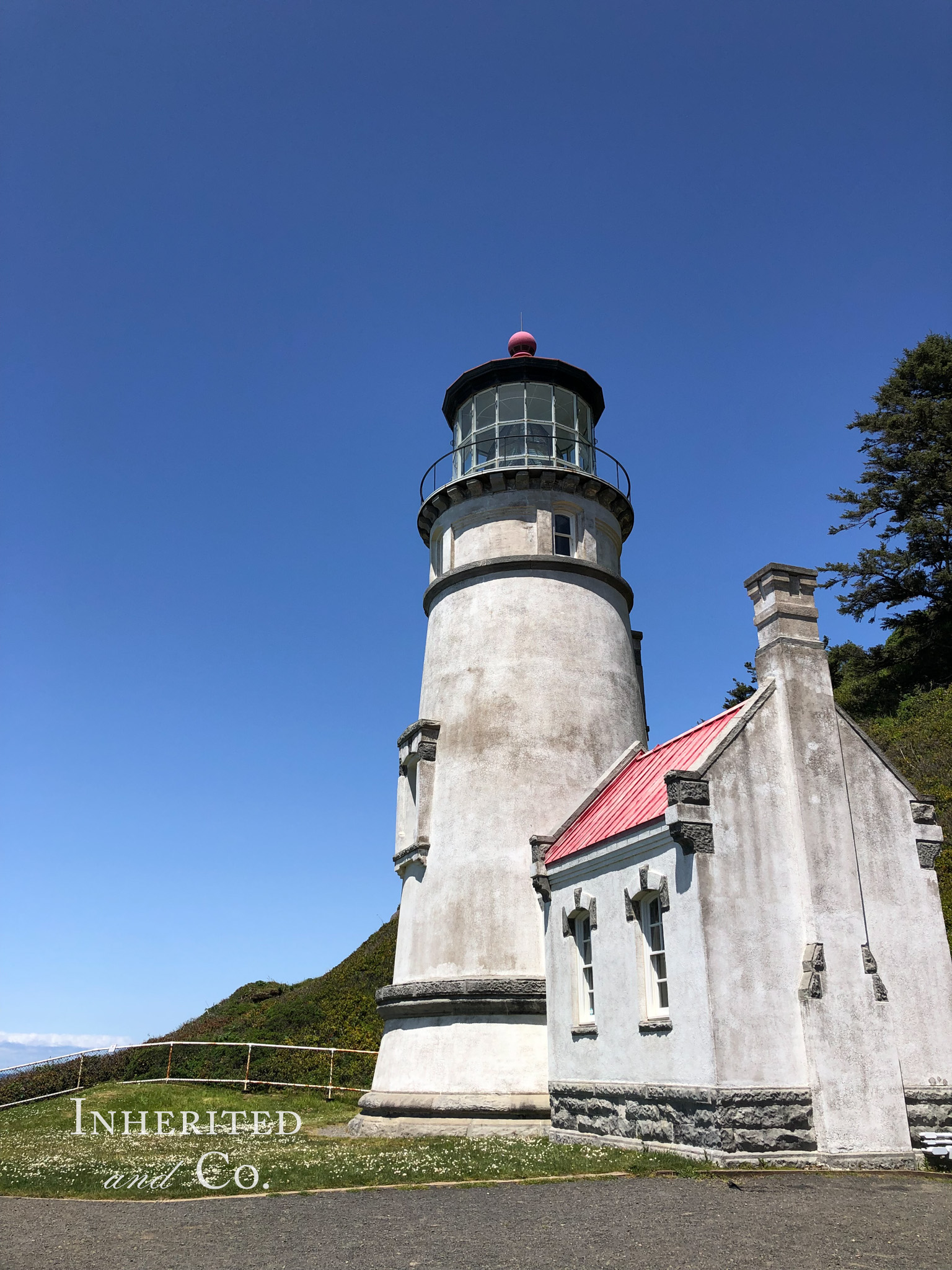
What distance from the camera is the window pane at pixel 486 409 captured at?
2305cm

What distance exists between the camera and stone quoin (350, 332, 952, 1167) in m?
12.3

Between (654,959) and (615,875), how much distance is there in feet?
4.81

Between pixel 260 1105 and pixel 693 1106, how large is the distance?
1400 cm

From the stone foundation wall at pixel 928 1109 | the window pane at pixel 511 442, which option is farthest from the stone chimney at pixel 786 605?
the window pane at pixel 511 442

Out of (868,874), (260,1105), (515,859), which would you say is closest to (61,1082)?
(260,1105)

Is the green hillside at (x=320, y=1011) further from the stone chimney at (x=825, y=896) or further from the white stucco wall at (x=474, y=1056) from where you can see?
the stone chimney at (x=825, y=896)

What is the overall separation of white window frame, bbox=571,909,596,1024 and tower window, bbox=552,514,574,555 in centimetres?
875

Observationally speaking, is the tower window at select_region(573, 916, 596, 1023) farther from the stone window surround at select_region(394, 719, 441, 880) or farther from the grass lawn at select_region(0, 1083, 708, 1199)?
the stone window surround at select_region(394, 719, 441, 880)

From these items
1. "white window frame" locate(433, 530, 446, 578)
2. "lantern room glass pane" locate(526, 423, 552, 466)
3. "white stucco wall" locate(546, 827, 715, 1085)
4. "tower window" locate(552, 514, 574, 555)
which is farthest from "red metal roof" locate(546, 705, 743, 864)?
"lantern room glass pane" locate(526, 423, 552, 466)

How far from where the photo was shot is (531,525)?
2105cm

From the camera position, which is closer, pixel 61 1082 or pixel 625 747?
pixel 625 747

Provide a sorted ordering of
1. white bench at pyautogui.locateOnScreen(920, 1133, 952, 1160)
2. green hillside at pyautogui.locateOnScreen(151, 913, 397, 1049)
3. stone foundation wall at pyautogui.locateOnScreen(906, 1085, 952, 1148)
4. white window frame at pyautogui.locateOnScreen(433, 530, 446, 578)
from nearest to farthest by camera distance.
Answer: white bench at pyautogui.locateOnScreen(920, 1133, 952, 1160), stone foundation wall at pyautogui.locateOnScreen(906, 1085, 952, 1148), white window frame at pyautogui.locateOnScreen(433, 530, 446, 578), green hillside at pyautogui.locateOnScreen(151, 913, 397, 1049)

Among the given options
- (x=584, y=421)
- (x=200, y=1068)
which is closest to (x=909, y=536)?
(x=584, y=421)

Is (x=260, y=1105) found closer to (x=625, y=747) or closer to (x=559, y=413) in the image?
(x=625, y=747)
